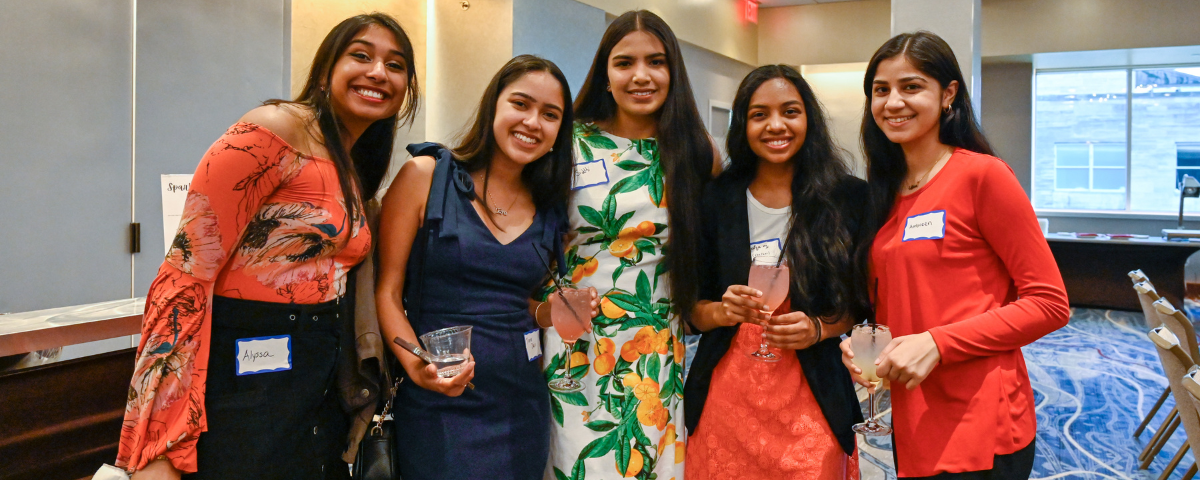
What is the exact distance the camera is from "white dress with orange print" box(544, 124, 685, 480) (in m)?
1.75

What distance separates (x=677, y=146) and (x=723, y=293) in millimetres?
423

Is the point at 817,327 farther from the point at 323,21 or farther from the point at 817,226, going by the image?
the point at 323,21

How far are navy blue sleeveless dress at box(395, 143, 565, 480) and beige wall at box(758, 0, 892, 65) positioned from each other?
8709 millimetres

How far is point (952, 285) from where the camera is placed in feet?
4.91

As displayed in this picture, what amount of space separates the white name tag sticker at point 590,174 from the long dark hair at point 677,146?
6.6 inches

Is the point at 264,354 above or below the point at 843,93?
below

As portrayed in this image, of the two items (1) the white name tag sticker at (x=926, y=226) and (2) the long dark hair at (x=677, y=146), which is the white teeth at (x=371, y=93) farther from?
(1) the white name tag sticker at (x=926, y=226)

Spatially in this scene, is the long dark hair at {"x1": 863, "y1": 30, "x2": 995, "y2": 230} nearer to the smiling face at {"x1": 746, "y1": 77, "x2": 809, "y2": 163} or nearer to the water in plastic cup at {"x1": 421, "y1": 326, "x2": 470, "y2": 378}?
the smiling face at {"x1": 746, "y1": 77, "x2": 809, "y2": 163}

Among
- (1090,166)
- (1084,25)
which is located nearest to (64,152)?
(1084,25)

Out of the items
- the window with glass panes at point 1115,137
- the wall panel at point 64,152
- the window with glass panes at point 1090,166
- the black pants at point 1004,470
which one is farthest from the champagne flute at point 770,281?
the window with glass panes at point 1090,166

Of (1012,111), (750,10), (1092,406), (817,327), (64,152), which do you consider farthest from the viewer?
(1012,111)

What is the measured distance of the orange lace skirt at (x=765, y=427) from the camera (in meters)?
1.71

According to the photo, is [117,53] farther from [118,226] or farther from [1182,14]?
[1182,14]

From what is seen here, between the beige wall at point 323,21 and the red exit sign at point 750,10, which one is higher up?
the red exit sign at point 750,10
